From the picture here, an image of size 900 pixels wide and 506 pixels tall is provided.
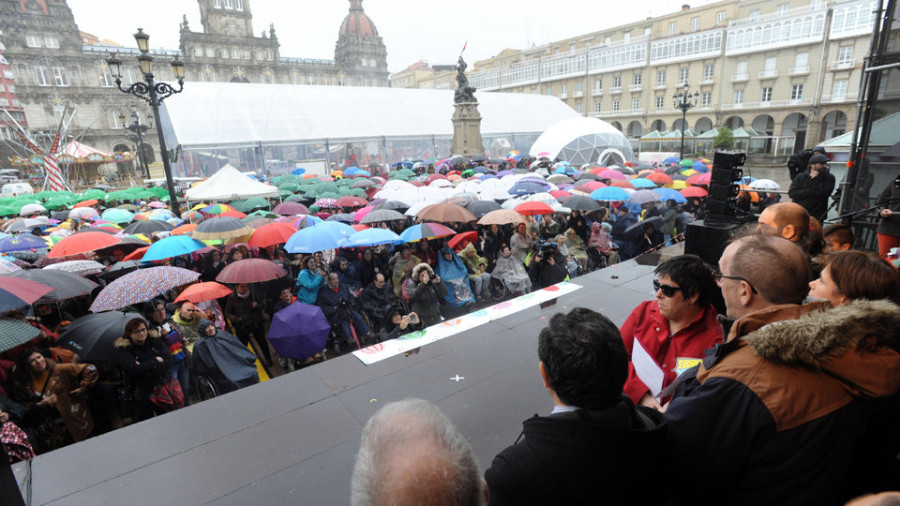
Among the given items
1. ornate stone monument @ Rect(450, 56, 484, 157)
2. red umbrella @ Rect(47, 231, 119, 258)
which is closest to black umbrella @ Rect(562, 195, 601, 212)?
red umbrella @ Rect(47, 231, 119, 258)

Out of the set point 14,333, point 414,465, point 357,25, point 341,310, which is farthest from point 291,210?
point 357,25

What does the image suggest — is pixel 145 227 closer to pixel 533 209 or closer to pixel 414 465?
pixel 533 209

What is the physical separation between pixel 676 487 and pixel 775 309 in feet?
2.64

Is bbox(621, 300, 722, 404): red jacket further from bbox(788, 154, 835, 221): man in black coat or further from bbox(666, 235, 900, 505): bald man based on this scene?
bbox(788, 154, 835, 221): man in black coat

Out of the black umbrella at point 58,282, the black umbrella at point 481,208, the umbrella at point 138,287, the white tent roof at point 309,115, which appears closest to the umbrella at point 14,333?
the umbrella at point 138,287

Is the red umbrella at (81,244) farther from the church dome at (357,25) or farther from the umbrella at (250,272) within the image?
the church dome at (357,25)

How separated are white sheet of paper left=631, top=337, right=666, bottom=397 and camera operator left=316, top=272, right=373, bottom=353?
4.61m

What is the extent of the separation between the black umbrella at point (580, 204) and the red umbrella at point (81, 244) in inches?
331

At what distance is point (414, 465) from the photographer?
1090 millimetres

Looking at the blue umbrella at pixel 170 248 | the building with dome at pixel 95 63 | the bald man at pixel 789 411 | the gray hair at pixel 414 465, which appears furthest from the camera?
the building with dome at pixel 95 63

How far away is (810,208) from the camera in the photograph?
22.5 ft

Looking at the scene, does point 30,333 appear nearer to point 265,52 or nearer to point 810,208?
point 810,208

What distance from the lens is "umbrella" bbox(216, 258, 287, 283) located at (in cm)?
572

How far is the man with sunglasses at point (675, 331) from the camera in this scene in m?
2.48
